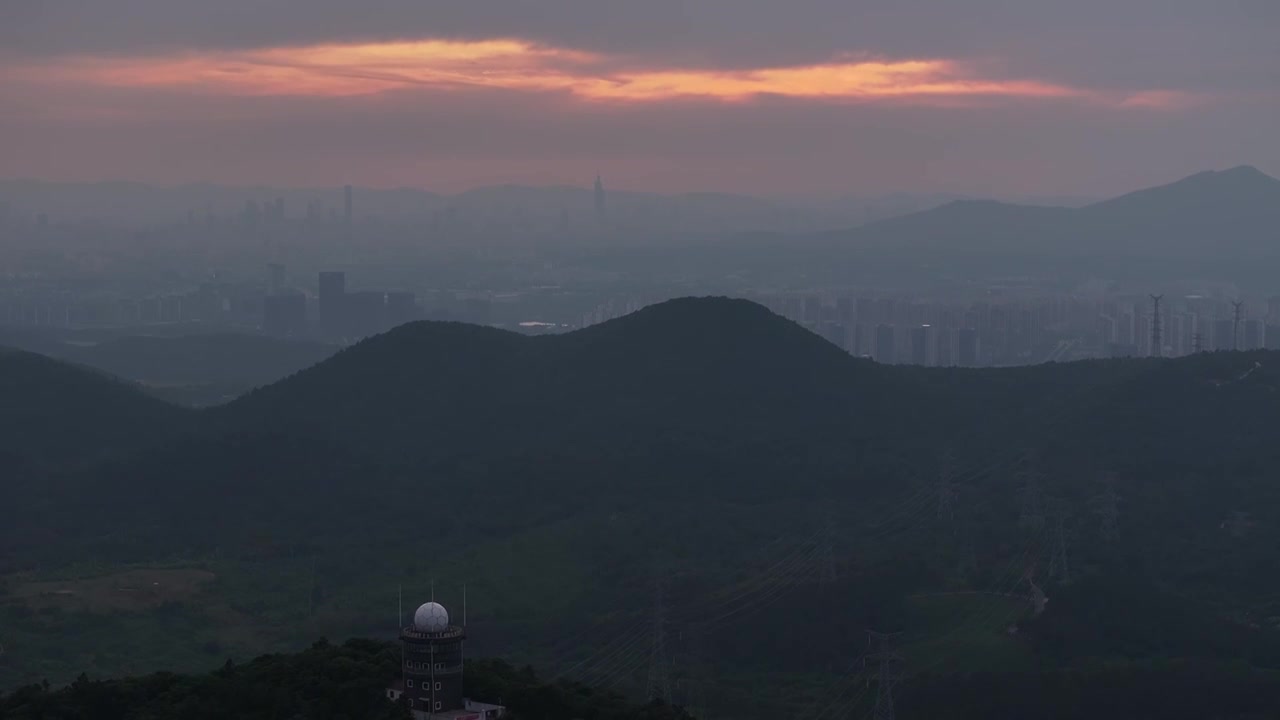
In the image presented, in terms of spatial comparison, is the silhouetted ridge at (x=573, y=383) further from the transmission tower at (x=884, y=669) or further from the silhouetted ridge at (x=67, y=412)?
the transmission tower at (x=884, y=669)

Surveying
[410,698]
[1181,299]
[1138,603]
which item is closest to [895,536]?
[1138,603]

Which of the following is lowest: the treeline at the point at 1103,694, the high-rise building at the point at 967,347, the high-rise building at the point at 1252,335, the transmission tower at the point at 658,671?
the treeline at the point at 1103,694

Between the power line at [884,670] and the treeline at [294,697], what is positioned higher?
the treeline at [294,697]

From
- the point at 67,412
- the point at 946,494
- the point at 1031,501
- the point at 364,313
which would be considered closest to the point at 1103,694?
the point at 946,494

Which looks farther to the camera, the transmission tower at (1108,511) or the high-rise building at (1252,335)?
the high-rise building at (1252,335)

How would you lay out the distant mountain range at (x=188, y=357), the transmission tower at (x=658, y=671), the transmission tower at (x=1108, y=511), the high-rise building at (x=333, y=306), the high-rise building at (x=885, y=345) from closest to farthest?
the transmission tower at (x=658, y=671)
the transmission tower at (x=1108, y=511)
the distant mountain range at (x=188, y=357)
the high-rise building at (x=885, y=345)
the high-rise building at (x=333, y=306)

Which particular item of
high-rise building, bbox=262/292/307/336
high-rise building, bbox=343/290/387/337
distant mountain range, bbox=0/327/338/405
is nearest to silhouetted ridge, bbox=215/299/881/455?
distant mountain range, bbox=0/327/338/405

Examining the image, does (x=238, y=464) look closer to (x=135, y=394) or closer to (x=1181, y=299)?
(x=135, y=394)

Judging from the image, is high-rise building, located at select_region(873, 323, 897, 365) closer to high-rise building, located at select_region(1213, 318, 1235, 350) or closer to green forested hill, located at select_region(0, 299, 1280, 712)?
high-rise building, located at select_region(1213, 318, 1235, 350)

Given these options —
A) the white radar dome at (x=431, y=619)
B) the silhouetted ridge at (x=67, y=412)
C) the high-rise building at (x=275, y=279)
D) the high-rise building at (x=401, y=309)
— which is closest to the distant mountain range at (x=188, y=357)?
the high-rise building at (x=401, y=309)
